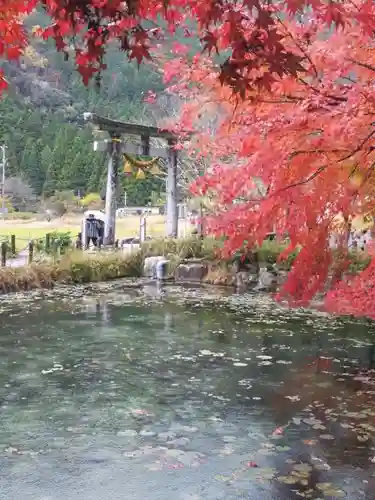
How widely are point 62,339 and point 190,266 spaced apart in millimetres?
7639

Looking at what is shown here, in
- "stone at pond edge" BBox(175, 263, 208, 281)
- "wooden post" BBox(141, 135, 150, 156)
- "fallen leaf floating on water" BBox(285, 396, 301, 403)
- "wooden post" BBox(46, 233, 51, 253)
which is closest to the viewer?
"fallen leaf floating on water" BBox(285, 396, 301, 403)

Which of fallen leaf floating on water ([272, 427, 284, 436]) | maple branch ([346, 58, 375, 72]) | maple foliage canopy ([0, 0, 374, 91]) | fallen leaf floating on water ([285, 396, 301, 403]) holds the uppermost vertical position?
maple branch ([346, 58, 375, 72])

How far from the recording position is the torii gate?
17.1 m

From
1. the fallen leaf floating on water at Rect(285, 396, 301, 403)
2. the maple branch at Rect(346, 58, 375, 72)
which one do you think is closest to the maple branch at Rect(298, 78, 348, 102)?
the maple branch at Rect(346, 58, 375, 72)

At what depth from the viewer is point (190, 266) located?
634 inches

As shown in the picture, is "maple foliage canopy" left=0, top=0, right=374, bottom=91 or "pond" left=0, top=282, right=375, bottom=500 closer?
"maple foliage canopy" left=0, top=0, right=374, bottom=91

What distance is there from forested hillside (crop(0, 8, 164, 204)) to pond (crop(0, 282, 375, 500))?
2839cm

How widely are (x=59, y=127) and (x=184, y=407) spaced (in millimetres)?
42404

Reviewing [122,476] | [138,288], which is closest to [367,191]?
[122,476]

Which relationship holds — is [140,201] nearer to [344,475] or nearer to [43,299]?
[43,299]

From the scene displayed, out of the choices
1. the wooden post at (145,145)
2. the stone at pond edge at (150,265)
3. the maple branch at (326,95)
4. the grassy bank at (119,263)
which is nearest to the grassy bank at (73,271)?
the grassy bank at (119,263)

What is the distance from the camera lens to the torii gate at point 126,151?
17.1m

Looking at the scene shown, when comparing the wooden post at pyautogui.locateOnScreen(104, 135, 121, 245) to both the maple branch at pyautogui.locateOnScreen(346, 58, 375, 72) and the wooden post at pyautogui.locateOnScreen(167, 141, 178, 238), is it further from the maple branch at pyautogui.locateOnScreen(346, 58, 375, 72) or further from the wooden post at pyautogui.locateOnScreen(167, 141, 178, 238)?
the maple branch at pyautogui.locateOnScreen(346, 58, 375, 72)

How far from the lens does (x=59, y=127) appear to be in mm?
45781
